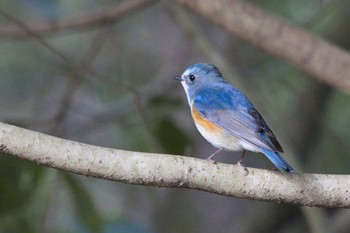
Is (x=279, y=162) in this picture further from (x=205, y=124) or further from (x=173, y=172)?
(x=205, y=124)

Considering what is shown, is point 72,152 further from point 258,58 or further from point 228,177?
point 258,58

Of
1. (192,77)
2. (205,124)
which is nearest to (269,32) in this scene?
(192,77)

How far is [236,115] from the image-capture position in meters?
3.24

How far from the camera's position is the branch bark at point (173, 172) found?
2434 millimetres

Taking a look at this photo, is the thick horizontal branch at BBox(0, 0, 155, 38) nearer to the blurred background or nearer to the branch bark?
the blurred background

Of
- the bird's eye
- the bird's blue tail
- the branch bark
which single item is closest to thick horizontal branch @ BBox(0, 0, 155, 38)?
the bird's eye

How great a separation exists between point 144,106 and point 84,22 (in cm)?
58

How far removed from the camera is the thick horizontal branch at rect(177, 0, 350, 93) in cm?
387

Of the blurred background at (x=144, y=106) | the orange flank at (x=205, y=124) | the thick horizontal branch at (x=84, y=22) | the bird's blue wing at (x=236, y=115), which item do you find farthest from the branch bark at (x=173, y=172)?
the thick horizontal branch at (x=84, y=22)

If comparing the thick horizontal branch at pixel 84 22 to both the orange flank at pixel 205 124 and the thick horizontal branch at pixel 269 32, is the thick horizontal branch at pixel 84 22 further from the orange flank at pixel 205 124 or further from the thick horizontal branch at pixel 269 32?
the orange flank at pixel 205 124

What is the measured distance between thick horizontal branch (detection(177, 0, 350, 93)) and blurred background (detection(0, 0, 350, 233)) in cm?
42

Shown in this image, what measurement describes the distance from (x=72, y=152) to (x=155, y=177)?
0.26 m

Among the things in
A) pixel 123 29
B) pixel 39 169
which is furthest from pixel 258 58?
pixel 39 169

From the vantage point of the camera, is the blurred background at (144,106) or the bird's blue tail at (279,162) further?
the blurred background at (144,106)
